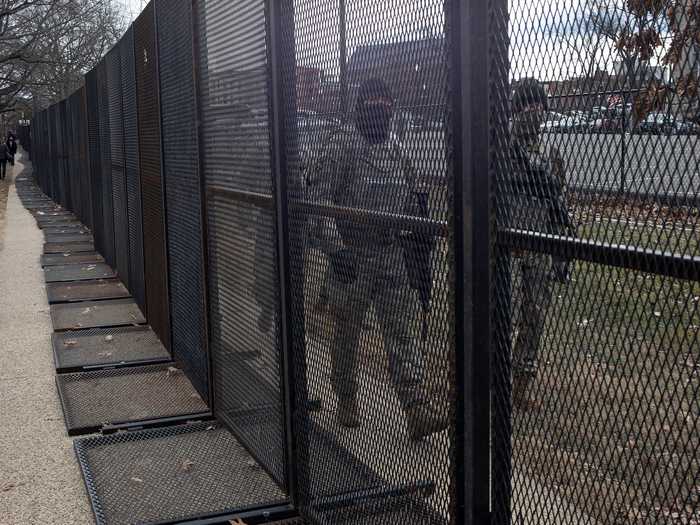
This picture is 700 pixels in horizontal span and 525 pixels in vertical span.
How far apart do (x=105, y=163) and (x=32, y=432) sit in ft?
21.4

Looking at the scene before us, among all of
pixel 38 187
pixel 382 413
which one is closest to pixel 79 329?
pixel 382 413

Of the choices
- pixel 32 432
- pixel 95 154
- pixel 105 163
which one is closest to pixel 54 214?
pixel 95 154

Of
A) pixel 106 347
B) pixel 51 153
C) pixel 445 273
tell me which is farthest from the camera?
pixel 51 153

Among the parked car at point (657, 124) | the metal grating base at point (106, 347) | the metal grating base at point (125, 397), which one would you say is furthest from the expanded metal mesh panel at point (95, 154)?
the parked car at point (657, 124)

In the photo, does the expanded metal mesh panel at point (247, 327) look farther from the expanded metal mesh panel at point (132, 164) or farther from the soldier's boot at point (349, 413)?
the expanded metal mesh panel at point (132, 164)

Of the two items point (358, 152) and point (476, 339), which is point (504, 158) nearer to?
point (476, 339)

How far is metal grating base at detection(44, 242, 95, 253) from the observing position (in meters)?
14.6

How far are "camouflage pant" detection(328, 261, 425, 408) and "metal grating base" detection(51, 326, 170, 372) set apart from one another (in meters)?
3.86

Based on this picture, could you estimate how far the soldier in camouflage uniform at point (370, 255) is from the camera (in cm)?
279

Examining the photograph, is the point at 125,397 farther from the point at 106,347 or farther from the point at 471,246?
the point at 471,246

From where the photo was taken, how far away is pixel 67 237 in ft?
54.7

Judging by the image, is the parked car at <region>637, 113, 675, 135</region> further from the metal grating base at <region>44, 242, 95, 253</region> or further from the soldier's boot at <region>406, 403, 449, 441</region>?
the metal grating base at <region>44, 242, 95, 253</region>

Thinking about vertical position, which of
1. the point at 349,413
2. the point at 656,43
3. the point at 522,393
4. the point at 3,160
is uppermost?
the point at 656,43

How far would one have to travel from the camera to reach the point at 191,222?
Result: 5785mm
